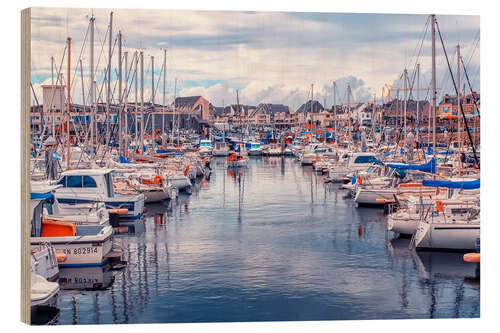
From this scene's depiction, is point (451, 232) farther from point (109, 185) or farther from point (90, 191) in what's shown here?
point (90, 191)

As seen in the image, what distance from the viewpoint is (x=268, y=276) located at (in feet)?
45.7

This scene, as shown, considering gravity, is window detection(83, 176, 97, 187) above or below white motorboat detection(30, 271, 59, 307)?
above

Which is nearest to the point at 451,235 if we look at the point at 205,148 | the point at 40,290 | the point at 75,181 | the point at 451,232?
the point at 451,232

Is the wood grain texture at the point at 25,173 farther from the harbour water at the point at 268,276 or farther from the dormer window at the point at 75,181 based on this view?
the dormer window at the point at 75,181

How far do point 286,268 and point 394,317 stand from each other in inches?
139

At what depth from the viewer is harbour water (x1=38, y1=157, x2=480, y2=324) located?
38.7 feet

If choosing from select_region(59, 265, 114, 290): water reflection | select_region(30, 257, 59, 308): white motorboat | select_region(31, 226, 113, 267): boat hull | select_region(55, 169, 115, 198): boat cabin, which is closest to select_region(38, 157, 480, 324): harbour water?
select_region(59, 265, 114, 290): water reflection

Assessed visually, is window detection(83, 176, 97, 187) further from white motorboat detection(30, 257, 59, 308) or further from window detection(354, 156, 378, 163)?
window detection(354, 156, 378, 163)

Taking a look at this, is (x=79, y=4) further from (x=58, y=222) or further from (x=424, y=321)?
(x=424, y=321)

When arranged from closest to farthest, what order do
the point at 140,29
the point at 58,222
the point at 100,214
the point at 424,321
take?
the point at 424,321 → the point at 58,222 → the point at 140,29 → the point at 100,214

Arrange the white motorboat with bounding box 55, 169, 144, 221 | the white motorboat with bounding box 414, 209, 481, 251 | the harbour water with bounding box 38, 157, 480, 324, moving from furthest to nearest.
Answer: the white motorboat with bounding box 55, 169, 144, 221, the white motorboat with bounding box 414, 209, 481, 251, the harbour water with bounding box 38, 157, 480, 324

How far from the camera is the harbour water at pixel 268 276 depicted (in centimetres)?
1179
